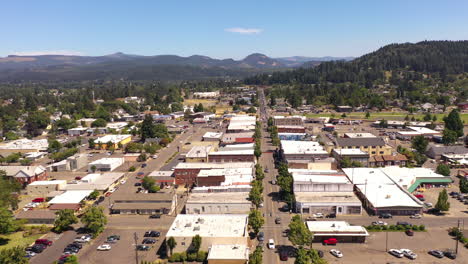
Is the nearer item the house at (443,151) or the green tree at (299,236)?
the green tree at (299,236)

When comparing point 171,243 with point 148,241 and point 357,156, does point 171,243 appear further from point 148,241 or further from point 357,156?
point 357,156

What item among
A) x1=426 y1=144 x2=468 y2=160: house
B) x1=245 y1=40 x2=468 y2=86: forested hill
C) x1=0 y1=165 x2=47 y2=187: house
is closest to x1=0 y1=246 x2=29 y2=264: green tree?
x1=0 y1=165 x2=47 y2=187: house

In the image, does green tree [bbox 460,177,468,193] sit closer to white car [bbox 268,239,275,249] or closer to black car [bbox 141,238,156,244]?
white car [bbox 268,239,275,249]

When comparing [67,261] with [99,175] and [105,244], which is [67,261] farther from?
[99,175]

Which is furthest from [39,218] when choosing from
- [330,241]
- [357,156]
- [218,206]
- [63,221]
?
[357,156]

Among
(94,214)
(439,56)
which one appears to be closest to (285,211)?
(94,214)

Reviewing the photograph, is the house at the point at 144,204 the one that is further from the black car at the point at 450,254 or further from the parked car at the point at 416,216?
the black car at the point at 450,254

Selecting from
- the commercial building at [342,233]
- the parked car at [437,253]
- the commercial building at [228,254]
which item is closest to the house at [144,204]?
the commercial building at [228,254]
